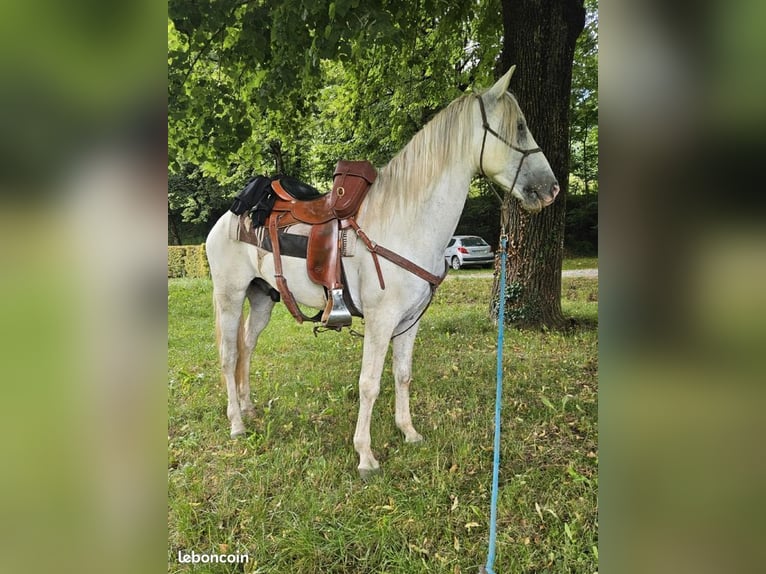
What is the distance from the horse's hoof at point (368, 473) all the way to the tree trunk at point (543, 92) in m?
3.01

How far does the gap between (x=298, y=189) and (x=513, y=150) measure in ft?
5.38

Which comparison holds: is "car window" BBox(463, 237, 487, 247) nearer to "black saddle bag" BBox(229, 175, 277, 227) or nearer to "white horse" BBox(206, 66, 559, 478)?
"white horse" BBox(206, 66, 559, 478)

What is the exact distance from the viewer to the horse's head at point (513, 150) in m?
2.54

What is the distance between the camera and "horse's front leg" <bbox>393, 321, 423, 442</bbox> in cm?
331

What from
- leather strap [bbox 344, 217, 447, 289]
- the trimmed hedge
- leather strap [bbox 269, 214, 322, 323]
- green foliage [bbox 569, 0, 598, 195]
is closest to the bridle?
leather strap [bbox 344, 217, 447, 289]

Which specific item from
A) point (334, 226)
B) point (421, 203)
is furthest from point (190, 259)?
point (421, 203)

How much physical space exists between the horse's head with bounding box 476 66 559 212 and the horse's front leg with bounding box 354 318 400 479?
120 cm

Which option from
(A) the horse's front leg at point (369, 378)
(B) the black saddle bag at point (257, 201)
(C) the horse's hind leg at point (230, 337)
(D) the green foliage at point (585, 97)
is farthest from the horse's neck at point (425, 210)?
(D) the green foliage at point (585, 97)

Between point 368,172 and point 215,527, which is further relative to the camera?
point 368,172

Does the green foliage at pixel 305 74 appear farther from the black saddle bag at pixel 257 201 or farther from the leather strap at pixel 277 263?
the leather strap at pixel 277 263
